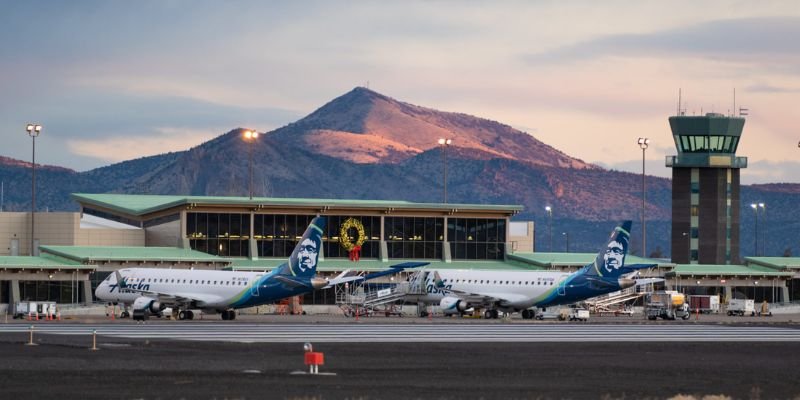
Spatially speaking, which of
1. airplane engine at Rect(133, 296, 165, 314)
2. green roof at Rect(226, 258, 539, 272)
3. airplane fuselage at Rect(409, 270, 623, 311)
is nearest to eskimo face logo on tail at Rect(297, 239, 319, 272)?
airplane engine at Rect(133, 296, 165, 314)

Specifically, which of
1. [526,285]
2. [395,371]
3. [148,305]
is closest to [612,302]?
[526,285]

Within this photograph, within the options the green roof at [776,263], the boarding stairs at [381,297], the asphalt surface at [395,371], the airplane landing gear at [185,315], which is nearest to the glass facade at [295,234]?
the boarding stairs at [381,297]

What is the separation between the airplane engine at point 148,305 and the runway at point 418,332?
321 inches

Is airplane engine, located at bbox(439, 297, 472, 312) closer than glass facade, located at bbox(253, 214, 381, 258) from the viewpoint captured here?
Yes

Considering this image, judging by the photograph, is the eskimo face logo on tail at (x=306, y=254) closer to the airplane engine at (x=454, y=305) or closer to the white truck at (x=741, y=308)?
the airplane engine at (x=454, y=305)

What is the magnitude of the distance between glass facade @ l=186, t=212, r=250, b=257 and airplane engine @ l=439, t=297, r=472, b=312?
22.3 meters

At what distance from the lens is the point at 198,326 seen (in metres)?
78.0

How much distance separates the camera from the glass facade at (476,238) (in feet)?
411

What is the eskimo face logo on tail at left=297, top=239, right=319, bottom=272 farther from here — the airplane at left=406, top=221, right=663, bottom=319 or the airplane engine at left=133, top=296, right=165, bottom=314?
the airplane at left=406, top=221, right=663, bottom=319

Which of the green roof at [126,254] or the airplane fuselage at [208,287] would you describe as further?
the green roof at [126,254]

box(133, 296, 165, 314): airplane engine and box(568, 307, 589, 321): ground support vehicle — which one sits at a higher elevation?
box(133, 296, 165, 314): airplane engine

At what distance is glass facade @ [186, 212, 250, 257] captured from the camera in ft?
383

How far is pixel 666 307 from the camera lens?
101 m

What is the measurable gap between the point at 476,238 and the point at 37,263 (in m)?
39.0
